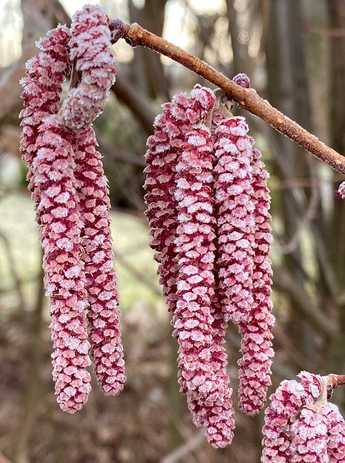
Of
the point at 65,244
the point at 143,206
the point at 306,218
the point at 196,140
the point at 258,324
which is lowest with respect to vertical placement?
the point at 143,206

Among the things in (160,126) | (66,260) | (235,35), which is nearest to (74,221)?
(66,260)

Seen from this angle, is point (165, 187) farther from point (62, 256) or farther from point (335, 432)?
point (335, 432)

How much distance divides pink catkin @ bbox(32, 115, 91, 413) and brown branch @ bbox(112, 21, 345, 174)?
0.43 feet

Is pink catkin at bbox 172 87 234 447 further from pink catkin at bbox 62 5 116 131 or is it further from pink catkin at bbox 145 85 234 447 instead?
pink catkin at bbox 62 5 116 131

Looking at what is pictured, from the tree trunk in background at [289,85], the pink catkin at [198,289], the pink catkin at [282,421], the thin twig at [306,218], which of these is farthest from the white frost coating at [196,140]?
the tree trunk in background at [289,85]

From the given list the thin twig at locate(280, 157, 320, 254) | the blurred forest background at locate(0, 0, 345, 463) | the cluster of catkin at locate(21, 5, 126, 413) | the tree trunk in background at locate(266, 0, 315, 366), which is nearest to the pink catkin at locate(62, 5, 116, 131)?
the cluster of catkin at locate(21, 5, 126, 413)

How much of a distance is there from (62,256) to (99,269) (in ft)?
0.18

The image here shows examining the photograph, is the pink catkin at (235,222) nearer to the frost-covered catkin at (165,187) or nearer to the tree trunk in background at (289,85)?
→ the frost-covered catkin at (165,187)

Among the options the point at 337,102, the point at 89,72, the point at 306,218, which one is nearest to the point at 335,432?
the point at 89,72

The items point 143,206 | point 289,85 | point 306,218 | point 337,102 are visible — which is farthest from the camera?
point 143,206

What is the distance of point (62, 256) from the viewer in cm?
58

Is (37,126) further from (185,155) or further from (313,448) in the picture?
(313,448)

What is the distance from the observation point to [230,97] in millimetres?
673

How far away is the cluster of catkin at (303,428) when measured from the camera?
0.62 metres
